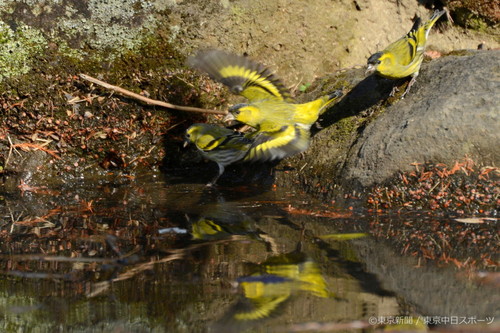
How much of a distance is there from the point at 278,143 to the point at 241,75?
56.2 inches

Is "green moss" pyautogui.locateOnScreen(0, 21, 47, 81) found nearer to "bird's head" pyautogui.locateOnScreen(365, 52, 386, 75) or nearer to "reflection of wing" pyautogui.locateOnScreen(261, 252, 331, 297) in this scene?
"bird's head" pyautogui.locateOnScreen(365, 52, 386, 75)

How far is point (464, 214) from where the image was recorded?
580 centimetres

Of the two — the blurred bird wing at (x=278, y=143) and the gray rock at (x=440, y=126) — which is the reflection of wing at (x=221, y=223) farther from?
the gray rock at (x=440, y=126)

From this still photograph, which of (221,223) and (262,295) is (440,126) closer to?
(221,223)

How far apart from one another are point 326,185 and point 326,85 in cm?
172

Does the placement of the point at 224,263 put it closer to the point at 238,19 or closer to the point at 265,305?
the point at 265,305

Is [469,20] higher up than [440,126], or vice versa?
[469,20]

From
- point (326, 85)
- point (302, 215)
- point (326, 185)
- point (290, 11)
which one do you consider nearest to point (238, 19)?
point (290, 11)

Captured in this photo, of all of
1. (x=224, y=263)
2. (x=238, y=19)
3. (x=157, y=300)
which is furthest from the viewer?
(x=238, y=19)

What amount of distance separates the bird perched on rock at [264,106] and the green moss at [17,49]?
6.48ft

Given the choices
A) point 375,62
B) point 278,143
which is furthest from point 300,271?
point 375,62

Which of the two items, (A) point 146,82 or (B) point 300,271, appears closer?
(B) point 300,271

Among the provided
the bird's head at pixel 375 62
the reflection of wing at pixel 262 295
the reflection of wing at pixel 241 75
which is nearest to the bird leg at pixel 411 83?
the bird's head at pixel 375 62

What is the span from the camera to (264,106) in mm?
7250
